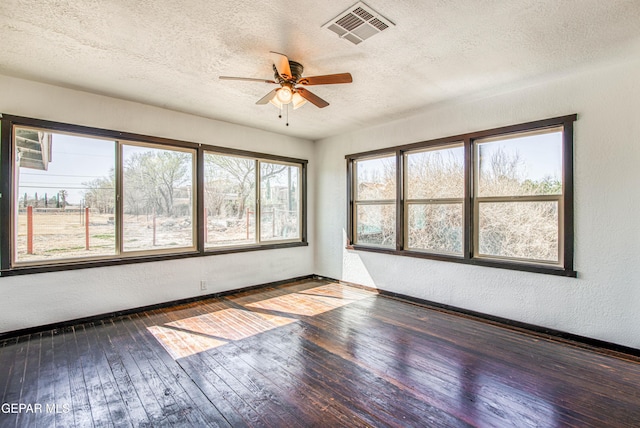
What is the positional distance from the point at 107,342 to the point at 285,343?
6.12ft

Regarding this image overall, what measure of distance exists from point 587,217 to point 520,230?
645 mm

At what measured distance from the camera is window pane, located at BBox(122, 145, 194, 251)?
4047mm

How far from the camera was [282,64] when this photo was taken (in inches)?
101

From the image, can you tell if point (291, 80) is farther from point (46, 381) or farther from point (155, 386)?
point (46, 381)

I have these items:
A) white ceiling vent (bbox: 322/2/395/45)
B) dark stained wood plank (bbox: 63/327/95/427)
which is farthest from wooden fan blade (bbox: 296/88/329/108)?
dark stained wood plank (bbox: 63/327/95/427)

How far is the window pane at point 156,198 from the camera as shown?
4.05 metres

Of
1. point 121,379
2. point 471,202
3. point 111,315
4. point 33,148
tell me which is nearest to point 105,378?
Answer: point 121,379

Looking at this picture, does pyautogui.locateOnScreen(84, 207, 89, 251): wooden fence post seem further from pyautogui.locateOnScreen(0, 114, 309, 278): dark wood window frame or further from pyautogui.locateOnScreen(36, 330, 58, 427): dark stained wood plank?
pyautogui.locateOnScreen(36, 330, 58, 427): dark stained wood plank

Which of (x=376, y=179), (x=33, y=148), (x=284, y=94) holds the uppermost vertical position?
(x=284, y=94)

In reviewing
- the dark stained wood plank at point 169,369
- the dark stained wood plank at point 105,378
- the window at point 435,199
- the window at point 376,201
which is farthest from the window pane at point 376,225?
the dark stained wood plank at point 105,378

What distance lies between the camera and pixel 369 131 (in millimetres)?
5211

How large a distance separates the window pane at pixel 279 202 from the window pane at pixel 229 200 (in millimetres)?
212

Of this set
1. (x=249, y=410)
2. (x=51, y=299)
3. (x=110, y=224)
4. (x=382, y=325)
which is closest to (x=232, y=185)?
(x=110, y=224)

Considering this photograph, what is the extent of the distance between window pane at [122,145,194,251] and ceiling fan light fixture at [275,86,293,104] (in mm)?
2297
